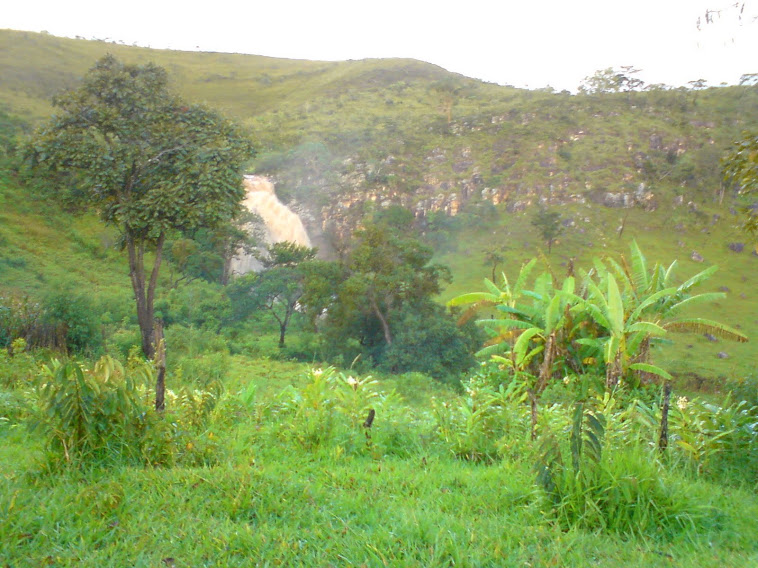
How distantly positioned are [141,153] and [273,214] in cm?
1034

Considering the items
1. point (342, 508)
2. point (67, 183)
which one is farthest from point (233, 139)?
point (342, 508)

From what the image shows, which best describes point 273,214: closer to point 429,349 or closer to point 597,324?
point 429,349

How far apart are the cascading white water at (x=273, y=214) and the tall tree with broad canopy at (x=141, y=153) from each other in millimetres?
8763

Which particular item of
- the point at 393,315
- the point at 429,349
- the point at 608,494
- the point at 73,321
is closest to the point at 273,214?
the point at 393,315

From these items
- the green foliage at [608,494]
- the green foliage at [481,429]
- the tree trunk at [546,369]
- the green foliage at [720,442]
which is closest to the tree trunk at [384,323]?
the tree trunk at [546,369]

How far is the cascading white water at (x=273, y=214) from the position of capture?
1891 centimetres

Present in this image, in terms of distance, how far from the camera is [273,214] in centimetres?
1966

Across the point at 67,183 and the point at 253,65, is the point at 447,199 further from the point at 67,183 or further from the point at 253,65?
the point at 253,65

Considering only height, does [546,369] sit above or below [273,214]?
below

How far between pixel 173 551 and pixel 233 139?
849cm

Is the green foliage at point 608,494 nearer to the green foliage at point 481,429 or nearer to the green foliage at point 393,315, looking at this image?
the green foliage at point 481,429

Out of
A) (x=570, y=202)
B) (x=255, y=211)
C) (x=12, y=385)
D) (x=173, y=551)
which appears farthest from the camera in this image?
(x=570, y=202)

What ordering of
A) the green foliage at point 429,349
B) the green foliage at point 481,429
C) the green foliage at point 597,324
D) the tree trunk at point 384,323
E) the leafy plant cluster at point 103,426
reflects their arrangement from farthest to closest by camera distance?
the tree trunk at point 384,323, the green foliage at point 429,349, the green foliage at point 597,324, the green foliage at point 481,429, the leafy plant cluster at point 103,426

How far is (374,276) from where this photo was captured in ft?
40.8
